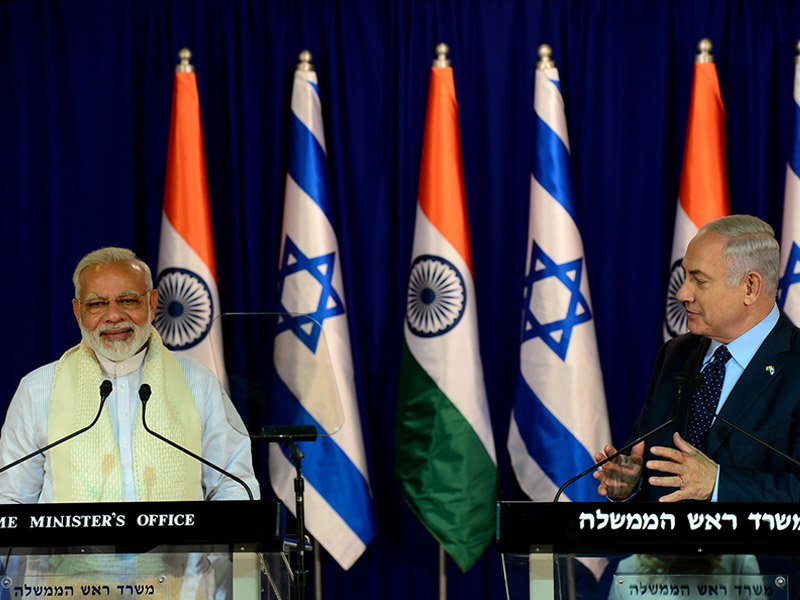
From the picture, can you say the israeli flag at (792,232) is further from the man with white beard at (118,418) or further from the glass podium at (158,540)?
the glass podium at (158,540)

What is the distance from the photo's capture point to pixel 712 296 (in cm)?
277

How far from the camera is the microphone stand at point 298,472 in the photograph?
2.49 meters

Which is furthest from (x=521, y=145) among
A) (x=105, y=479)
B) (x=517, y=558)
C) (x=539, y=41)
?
(x=517, y=558)

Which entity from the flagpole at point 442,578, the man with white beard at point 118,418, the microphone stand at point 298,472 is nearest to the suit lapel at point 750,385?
the microphone stand at point 298,472

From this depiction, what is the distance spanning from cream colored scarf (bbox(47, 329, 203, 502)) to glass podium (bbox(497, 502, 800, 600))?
1.33 metres

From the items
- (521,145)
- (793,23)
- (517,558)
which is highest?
(793,23)

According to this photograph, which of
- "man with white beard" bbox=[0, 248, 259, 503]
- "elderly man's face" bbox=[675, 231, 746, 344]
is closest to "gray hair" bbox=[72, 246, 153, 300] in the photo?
"man with white beard" bbox=[0, 248, 259, 503]

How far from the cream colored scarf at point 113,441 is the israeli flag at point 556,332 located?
158 cm

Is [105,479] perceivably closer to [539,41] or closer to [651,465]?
[651,465]

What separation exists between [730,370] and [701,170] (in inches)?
61.8

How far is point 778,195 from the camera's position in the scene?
14.5ft

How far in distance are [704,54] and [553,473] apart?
71.9 inches

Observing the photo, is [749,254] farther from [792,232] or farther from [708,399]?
[792,232]

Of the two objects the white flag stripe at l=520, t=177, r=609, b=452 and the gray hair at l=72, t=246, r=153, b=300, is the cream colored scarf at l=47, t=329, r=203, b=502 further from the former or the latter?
the white flag stripe at l=520, t=177, r=609, b=452
